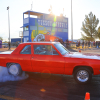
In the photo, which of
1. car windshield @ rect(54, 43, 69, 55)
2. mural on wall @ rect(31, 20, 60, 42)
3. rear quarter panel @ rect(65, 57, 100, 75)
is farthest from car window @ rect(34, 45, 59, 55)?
mural on wall @ rect(31, 20, 60, 42)

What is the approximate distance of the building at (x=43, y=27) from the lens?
1516 inches

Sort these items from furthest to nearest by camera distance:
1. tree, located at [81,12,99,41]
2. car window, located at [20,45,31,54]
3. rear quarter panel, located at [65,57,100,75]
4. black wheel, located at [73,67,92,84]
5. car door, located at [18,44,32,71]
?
tree, located at [81,12,99,41] < car window, located at [20,45,31,54] < car door, located at [18,44,32,71] < black wheel, located at [73,67,92,84] < rear quarter panel, located at [65,57,100,75]

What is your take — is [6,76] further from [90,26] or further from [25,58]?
[90,26]

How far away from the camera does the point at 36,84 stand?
5289 millimetres

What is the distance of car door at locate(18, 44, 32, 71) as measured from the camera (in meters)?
5.67

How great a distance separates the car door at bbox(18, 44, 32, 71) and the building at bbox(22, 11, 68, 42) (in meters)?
32.7

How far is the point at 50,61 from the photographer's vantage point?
17.7 feet

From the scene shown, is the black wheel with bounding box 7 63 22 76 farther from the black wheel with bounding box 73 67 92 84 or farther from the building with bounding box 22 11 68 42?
the building with bounding box 22 11 68 42

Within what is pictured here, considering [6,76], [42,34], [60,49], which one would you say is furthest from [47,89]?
[42,34]

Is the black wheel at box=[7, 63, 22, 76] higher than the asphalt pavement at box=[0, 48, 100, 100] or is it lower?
higher

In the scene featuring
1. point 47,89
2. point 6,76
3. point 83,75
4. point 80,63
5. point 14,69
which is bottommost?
point 47,89

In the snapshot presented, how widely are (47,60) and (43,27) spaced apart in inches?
1416

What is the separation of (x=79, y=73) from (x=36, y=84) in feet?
5.14

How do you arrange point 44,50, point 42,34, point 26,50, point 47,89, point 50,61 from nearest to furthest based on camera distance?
point 47,89
point 50,61
point 44,50
point 26,50
point 42,34
